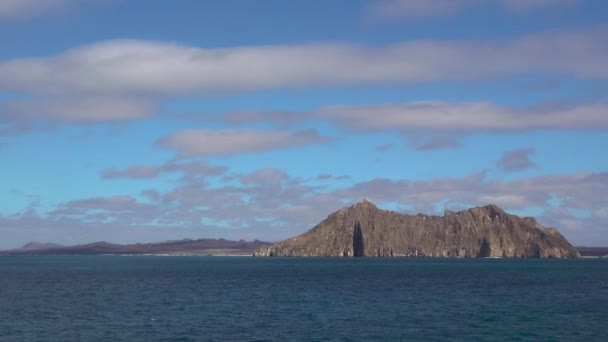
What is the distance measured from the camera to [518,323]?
8294cm

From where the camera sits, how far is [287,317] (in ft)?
292

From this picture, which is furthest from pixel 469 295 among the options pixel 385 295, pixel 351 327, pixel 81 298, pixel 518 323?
pixel 81 298

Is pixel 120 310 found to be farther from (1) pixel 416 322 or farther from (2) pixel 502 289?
Answer: (2) pixel 502 289

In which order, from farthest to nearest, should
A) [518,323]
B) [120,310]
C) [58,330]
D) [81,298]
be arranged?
[81,298], [120,310], [518,323], [58,330]

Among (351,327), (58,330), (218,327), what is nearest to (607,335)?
(351,327)

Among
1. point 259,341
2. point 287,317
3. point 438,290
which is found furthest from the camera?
point 438,290

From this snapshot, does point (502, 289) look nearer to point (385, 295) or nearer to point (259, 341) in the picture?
point (385, 295)

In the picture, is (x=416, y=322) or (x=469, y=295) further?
(x=469, y=295)

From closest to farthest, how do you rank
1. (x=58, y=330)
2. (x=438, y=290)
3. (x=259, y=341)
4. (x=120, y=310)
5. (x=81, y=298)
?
(x=259, y=341) < (x=58, y=330) < (x=120, y=310) < (x=81, y=298) < (x=438, y=290)

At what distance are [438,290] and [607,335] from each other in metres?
61.8

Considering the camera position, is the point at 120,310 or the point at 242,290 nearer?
the point at 120,310

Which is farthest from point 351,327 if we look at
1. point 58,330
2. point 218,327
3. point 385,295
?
point 385,295

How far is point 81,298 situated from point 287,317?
→ 4365cm

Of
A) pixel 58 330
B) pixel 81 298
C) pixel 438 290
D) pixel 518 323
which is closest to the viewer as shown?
pixel 58 330
